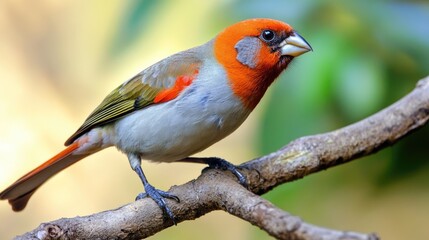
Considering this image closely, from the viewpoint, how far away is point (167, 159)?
3.41m

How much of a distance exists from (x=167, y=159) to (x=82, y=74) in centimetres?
289

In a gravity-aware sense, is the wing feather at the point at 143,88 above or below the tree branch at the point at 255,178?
above

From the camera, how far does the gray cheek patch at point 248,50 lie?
3.33 metres

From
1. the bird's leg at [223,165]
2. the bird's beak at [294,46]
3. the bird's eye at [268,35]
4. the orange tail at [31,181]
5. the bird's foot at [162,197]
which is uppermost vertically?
the bird's eye at [268,35]

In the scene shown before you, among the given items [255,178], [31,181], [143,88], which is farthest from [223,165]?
[31,181]

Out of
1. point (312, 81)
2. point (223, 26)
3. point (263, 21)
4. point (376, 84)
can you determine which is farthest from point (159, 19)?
point (376, 84)

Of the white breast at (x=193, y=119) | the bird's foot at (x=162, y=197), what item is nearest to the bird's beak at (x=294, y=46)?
the white breast at (x=193, y=119)

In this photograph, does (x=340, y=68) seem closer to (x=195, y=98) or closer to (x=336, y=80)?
(x=336, y=80)

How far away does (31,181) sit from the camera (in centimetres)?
355

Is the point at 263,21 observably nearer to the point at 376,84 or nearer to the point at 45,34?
the point at 376,84

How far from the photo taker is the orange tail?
350cm

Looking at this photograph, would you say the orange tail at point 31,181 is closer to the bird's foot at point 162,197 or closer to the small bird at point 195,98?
the small bird at point 195,98

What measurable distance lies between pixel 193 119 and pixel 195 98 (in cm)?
10

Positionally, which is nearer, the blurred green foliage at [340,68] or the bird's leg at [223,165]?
the bird's leg at [223,165]
